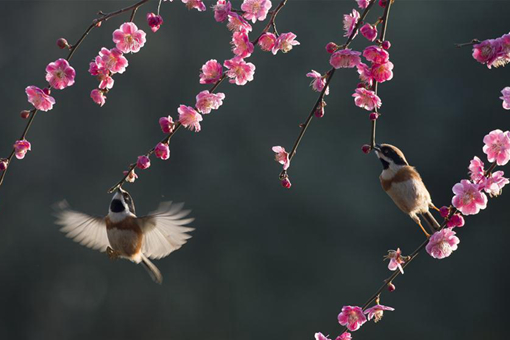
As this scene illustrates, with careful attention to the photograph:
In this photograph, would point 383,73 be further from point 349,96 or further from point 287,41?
point 349,96

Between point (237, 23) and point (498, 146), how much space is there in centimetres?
50

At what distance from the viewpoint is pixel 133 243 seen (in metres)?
1.55

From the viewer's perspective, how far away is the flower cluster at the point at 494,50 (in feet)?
3.25

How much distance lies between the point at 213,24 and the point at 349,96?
1231mm

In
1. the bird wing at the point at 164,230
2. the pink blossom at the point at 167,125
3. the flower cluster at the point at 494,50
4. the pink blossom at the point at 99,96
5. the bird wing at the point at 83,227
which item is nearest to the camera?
the flower cluster at the point at 494,50

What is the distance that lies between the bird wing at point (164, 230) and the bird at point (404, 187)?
1.45 ft

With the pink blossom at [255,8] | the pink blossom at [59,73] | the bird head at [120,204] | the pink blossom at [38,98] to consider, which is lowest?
the pink blossom at [38,98]

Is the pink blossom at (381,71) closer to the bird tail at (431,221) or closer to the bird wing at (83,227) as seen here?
the bird tail at (431,221)

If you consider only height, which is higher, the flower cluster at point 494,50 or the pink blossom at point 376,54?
the flower cluster at point 494,50

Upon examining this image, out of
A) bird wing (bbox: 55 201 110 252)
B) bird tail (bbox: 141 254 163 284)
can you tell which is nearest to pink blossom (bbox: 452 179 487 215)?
bird tail (bbox: 141 254 163 284)

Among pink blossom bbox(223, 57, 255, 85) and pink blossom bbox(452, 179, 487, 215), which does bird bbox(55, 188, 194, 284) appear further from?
pink blossom bbox(452, 179, 487, 215)

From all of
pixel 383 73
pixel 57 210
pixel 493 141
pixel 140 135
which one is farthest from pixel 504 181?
pixel 140 135

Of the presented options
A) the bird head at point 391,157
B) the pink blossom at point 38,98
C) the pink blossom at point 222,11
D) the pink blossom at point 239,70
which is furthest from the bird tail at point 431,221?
the pink blossom at point 38,98

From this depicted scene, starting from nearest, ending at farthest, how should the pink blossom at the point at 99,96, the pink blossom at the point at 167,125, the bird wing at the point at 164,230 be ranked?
1. the pink blossom at the point at 167,125
2. the pink blossom at the point at 99,96
3. the bird wing at the point at 164,230
